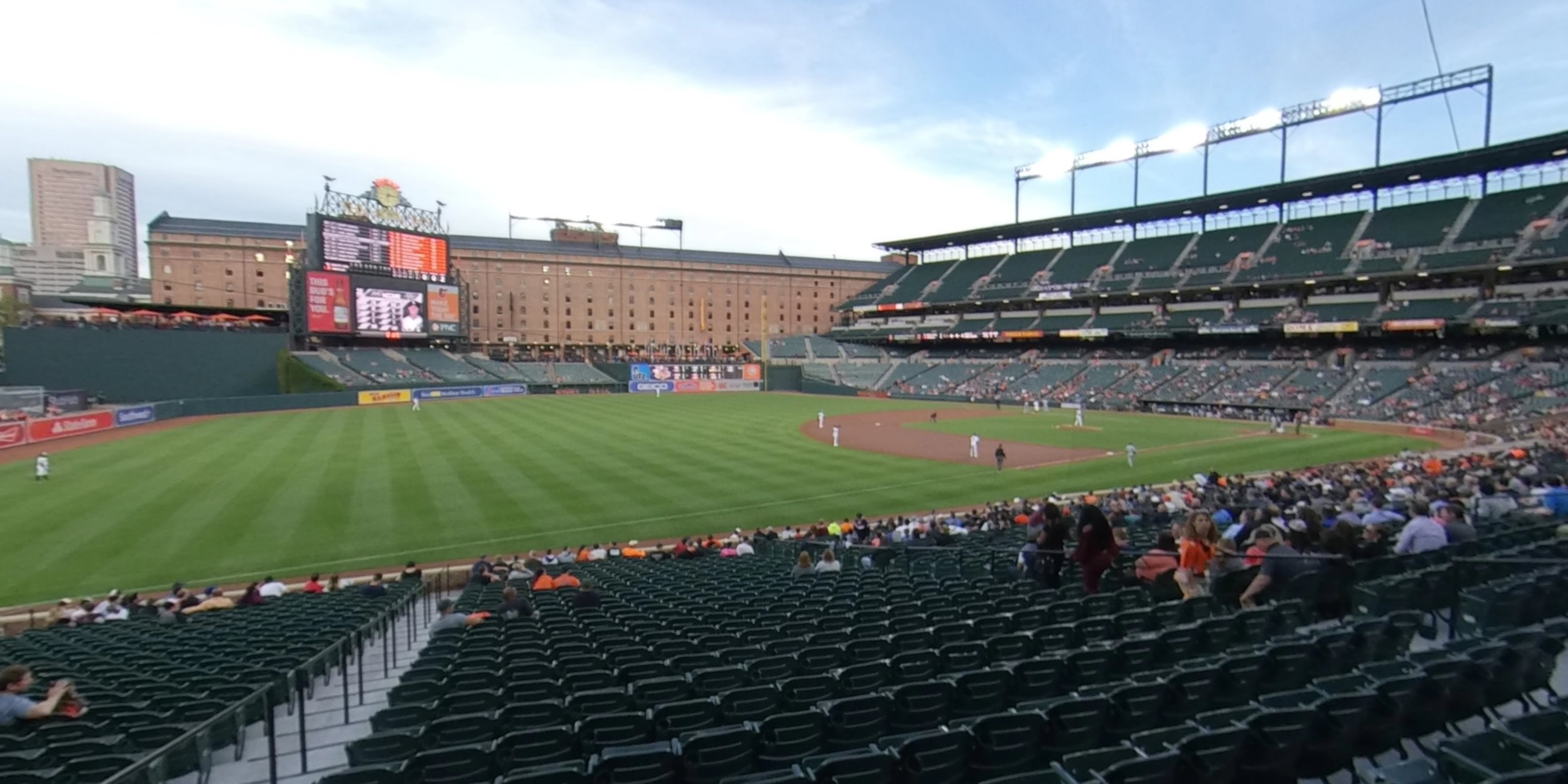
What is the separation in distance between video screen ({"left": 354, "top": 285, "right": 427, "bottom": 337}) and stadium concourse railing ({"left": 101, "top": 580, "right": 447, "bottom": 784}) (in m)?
59.6

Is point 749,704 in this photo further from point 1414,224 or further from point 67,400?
point 1414,224

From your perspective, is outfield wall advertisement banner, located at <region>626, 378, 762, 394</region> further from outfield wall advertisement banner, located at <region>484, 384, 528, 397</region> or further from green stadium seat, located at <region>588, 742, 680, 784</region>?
green stadium seat, located at <region>588, 742, 680, 784</region>

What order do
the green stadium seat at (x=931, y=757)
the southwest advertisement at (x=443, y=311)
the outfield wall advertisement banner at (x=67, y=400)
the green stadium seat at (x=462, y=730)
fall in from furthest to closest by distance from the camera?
the southwest advertisement at (x=443, y=311) → the outfield wall advertisement banner at (x=67, y=400) → the green stadium seat at (x=462, y=730) → the green stadium seat at (x=931, y=757)

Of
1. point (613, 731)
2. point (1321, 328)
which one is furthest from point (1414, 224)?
point (613, 731)

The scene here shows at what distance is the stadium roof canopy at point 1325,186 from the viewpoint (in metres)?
50.4

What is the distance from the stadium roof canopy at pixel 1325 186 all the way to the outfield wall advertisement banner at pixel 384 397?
6283 cm

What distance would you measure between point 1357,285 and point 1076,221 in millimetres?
26703

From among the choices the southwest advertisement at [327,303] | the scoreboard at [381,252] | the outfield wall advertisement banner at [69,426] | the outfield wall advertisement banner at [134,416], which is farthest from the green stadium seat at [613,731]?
the scoreboard at [381,252]

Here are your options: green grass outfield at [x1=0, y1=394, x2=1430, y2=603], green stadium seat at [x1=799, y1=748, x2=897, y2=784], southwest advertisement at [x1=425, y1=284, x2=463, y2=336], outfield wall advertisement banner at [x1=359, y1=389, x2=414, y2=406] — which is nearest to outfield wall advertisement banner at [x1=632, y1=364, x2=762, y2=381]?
southwest advertisement at [x1=425, y1=284, x2=463, y2=336]

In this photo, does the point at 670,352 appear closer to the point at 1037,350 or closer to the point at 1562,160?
the point at 1037,350

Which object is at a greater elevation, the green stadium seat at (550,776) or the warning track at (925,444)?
the green stadium seat at (550,776)

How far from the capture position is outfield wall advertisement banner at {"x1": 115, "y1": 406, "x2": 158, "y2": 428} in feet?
149

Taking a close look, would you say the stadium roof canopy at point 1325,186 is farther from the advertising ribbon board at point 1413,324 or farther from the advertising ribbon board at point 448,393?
the advertising ribbon board at point 448,393

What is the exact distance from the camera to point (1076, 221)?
79562 mm
